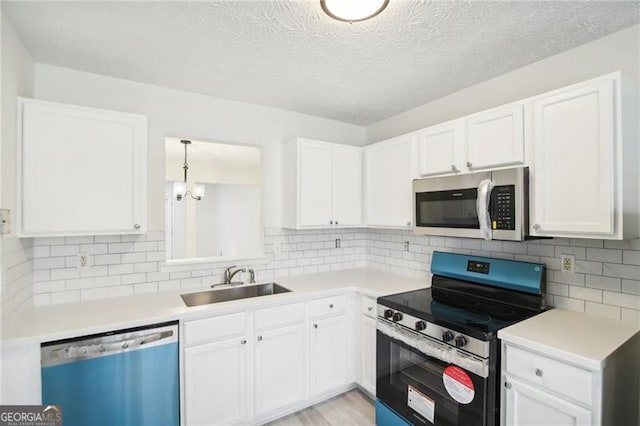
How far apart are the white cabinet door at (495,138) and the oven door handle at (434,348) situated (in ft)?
3.82

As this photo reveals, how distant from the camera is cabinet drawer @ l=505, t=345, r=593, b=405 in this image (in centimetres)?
131

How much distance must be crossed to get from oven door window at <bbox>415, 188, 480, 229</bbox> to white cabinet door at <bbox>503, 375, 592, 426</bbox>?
3.02 ft

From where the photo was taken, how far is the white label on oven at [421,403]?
1815 mm

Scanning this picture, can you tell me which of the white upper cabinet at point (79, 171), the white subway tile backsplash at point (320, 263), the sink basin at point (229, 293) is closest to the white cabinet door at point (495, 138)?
the white subway tile backsplash at point (320, 263)

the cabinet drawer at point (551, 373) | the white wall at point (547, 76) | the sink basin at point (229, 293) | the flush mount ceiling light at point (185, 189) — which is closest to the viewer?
the cabinet drawer at point (551, 373)

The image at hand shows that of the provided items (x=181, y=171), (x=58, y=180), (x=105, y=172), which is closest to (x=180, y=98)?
(x=105, y=172)

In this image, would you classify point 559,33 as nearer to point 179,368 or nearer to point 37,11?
point 37,11

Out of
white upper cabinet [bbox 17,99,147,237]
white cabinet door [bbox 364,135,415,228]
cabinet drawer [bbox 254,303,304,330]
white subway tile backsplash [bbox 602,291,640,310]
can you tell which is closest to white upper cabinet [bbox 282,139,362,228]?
white cabinet door [bbox 364,135,415,228]

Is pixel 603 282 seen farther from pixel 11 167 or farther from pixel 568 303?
pixel 11 167

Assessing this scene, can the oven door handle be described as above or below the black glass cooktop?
below

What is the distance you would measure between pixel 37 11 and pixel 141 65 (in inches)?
23.0

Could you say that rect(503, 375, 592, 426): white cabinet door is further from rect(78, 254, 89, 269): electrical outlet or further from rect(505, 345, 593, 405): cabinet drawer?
rect(78, 254, 89, 269): electrical outlet

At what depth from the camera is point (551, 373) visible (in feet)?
4.61

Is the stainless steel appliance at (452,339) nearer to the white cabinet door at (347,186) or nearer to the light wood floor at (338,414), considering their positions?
the light wood floor at (338,414)
